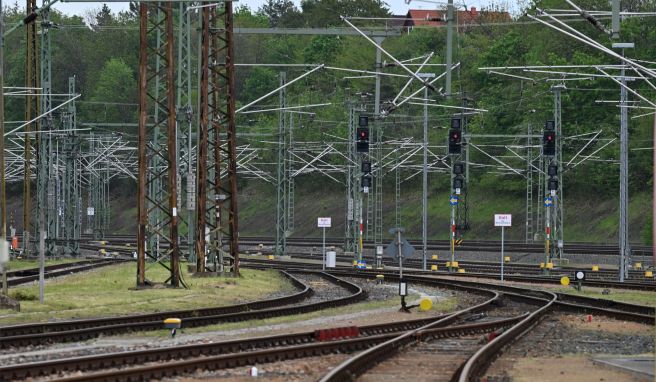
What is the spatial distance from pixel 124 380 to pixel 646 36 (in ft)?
289

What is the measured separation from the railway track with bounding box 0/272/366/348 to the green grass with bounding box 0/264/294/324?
140 cm

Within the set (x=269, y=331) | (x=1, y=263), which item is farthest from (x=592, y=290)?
(x=1, y=263)

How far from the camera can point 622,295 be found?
42.8 m

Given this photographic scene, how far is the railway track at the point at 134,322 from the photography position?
2361 centimetres

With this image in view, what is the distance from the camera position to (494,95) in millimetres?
111625

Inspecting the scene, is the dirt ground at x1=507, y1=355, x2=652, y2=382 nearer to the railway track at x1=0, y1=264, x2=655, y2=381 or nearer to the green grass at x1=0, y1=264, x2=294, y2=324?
the railway track at x1=0, y1=264, x2=655, y2=381

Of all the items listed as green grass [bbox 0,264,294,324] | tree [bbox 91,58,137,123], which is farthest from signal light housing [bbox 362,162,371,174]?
tree [bbox 91,58,137,123]

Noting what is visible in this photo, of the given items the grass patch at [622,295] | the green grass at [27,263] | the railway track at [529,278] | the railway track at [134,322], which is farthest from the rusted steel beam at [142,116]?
the green grass at [27,263]

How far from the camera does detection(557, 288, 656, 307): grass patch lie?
131 ft

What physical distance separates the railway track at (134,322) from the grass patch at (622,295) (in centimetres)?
878

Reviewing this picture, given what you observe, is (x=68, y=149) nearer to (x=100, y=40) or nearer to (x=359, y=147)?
(x=359, y=147)

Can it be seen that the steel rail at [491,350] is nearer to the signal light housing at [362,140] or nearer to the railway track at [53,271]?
the railway track at [53,271]

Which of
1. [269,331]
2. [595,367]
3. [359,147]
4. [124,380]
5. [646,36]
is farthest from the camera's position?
[646,36]

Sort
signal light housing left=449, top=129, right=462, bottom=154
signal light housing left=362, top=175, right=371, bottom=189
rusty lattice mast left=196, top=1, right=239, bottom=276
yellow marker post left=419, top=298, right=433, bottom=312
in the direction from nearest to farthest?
yellow marker post left=419, top=298, right=433, bottom=312
rusty lattice mast left=196, top=1, right=239, bottom=276
signal light housing left=449, top=129, right=462, bottom=154
signal light housing left=362, top=175, right=371, bottom=189
